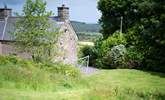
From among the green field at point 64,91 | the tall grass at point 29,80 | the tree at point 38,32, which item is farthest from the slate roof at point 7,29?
the tall grass at point 29,80

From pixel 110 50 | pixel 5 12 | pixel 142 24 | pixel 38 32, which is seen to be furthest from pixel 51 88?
pixel 5 12

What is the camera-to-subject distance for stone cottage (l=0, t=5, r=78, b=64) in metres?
46.5

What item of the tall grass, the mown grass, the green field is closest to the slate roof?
the mown grass

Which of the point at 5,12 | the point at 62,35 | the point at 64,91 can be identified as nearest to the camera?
the point at 64,91

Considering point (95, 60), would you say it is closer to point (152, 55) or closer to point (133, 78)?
point (152, 55)

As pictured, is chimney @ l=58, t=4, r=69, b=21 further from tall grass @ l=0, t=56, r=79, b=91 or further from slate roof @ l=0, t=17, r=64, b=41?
tall grass @ l=0, t=56, r=79, b=91

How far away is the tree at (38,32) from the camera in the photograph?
37.2 meters

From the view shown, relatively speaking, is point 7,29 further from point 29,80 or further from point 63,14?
point 29,80

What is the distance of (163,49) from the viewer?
3938 cm

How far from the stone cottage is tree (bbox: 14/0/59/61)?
6869 mm

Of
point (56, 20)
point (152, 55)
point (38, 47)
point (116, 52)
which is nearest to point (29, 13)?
point (38, 47)

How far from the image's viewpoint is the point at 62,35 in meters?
46.2

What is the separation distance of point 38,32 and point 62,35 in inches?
371

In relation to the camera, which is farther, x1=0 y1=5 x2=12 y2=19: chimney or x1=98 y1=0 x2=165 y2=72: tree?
x1=0 y1=5 x2=12 y2=19: chimney
